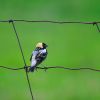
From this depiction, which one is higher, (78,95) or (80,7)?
(80,7)

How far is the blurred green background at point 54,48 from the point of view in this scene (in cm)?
998

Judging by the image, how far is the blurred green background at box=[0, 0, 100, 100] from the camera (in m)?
9.98

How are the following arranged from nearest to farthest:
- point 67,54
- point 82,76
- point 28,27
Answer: point 82,76
point 67,54
point 28,27

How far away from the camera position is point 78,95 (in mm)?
9820

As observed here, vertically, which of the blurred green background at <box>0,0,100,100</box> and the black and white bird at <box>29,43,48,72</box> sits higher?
the blurred green background at <box>0,0,100,100</box>

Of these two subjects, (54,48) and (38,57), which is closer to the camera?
(38,57)

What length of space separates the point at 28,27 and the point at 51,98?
4108mm

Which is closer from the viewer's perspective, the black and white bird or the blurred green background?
the black and white bird

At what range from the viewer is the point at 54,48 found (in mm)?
12242

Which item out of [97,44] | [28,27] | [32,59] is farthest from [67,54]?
[32,59]

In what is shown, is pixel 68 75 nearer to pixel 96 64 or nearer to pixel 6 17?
pixel 96 64

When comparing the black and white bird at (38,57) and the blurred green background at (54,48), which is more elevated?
the blurred green background at (54,48)

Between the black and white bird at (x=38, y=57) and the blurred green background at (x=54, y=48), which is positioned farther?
the blurred green background at (x=54, y=48)

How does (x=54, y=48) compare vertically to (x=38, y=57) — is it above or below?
above
